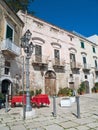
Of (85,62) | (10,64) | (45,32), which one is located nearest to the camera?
(10,64)

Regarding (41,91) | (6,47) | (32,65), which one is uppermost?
(6,47)

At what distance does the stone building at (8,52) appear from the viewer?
11.9 m

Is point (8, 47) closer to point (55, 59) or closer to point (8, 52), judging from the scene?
point (8, 52)

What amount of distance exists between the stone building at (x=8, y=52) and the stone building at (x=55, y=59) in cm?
238

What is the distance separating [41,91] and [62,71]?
450 centimetres

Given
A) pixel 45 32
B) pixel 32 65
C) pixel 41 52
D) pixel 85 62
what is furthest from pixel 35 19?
pixel 85 62

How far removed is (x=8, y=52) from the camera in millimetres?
12242

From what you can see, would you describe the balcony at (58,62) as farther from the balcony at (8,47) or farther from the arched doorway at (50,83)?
the balcony at (8,47)

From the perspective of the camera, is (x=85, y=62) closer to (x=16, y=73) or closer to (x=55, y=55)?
(x=55, y=55)

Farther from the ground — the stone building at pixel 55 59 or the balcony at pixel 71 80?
the stone building at pixel 55 59

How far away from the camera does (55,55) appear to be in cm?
1869

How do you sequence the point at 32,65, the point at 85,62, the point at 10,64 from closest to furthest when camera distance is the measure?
the point at 10,64
the point at 32,65
the point at 85,62

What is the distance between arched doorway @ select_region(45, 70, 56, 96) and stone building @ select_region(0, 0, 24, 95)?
4.29 m

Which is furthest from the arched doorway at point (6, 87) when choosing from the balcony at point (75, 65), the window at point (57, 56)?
the balcony at point (75, 65)
